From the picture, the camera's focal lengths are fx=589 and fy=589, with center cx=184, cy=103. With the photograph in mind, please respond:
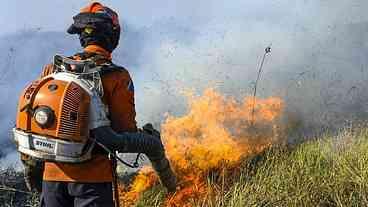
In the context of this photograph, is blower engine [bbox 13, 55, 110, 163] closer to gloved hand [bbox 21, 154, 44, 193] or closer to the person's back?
the person's back

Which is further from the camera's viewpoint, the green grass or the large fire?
the large fire

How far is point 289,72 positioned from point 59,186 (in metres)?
4.92

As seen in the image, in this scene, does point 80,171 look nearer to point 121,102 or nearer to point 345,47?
point 121,102

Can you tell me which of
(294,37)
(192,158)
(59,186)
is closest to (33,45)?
(294,37)

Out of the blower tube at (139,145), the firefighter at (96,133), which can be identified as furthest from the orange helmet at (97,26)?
the blower tube at (139,145)

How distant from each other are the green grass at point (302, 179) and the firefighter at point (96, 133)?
1.04 m

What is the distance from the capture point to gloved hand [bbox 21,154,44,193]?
3236 mm

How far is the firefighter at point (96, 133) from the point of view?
3086 millimetres

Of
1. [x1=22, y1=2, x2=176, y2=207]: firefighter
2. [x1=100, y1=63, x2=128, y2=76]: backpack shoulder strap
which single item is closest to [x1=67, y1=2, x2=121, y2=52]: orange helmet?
[x1=22, y1=2, x2=176, y2=207]: firefighter

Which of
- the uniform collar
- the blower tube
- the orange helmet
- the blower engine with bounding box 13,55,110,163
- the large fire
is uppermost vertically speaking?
the orange helmet

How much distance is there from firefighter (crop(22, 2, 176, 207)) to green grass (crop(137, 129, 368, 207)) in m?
1.04

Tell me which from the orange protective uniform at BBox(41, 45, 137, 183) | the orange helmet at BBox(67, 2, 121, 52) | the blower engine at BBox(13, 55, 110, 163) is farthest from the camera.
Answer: the orange helmet at BBox(67, 2, 121, 52)

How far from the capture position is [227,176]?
4.59 m

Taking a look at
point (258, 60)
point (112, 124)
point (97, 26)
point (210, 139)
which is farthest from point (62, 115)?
point (258, 60)
